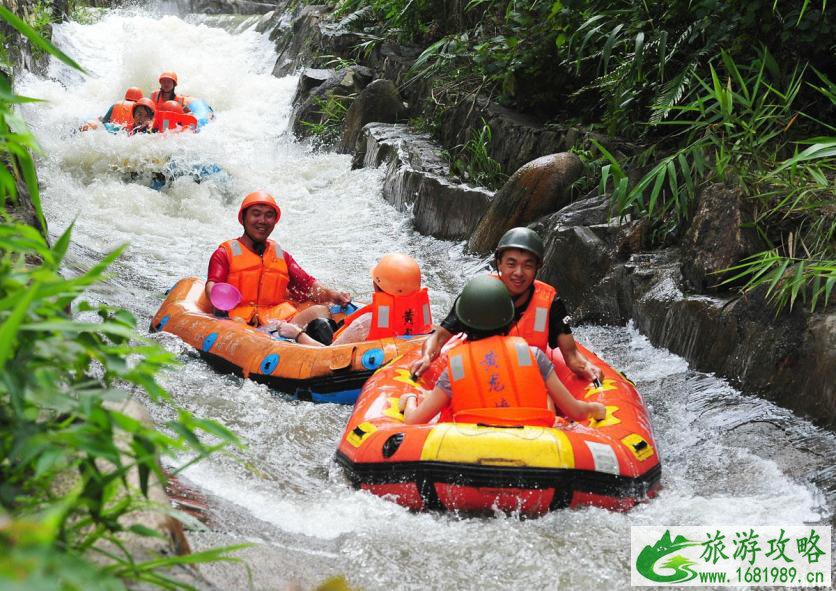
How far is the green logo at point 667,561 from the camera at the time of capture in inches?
127

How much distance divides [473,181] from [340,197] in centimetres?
261

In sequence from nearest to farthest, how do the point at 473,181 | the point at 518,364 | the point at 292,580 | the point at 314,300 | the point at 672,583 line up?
the point at 292,580, the point at 672,583, the point at 518,364, the point at 314,300, the point at 473,181

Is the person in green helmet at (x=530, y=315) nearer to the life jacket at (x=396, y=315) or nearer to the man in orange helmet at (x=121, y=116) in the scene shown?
the life jacket at (x=396, y=315)

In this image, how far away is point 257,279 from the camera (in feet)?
20.7

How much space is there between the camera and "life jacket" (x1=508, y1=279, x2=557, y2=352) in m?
4.78

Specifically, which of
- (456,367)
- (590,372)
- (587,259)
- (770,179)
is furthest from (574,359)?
(587,259)

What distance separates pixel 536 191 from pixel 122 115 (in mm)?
7088

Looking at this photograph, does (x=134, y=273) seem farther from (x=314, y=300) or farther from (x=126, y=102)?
(x=126, y=102)

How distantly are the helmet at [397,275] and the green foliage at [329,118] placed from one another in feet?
26.5

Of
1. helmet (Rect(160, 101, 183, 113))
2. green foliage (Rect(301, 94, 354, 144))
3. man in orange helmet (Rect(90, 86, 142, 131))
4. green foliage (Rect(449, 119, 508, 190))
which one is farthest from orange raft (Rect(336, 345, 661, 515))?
helmet (Rect(160, 101, 183, 113))

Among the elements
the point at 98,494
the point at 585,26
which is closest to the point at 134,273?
the point at 585,26

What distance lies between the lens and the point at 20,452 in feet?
5.51

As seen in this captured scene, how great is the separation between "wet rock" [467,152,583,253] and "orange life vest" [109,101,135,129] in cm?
651

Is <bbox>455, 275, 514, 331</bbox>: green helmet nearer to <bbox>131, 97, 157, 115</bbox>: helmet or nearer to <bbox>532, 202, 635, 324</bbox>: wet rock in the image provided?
<bbox>532, 202, 635, 324</bbox>: wet rock
